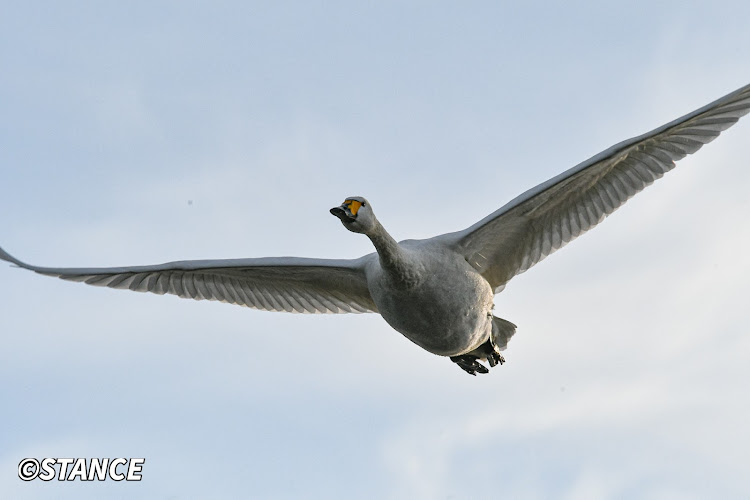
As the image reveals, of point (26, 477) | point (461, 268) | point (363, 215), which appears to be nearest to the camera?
point (363, 215)

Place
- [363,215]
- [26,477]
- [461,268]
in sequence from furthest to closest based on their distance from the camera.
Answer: [26,477] → [461,268] → [363,215]

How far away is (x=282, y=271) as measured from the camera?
Result: 762 inches

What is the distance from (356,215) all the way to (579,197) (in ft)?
12.3

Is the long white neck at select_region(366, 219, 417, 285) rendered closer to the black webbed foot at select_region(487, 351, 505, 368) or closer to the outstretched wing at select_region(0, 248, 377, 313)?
the outstretched wing at select_region(0, 248, 377, 313)

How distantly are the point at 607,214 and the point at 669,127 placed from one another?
6.11 feet

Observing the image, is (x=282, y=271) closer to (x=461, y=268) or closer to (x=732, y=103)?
(x=461, y=268)

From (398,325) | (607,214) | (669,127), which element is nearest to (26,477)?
(398,325)

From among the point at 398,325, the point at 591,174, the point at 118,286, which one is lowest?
the point at 398,325

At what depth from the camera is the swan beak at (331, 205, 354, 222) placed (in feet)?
55.7

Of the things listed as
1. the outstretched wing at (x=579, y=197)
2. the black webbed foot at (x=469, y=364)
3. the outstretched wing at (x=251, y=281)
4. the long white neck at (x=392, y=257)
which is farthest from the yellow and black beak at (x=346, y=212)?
the black webbed foot at (x=469, y=364)

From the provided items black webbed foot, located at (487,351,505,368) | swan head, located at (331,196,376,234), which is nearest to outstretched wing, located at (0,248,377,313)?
swan head, located at (331,196,376,234)

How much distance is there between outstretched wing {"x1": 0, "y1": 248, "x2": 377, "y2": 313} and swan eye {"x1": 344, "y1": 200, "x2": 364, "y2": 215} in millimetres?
1739

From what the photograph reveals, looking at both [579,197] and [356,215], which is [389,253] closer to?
[356,215]

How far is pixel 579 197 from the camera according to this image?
18.8m
